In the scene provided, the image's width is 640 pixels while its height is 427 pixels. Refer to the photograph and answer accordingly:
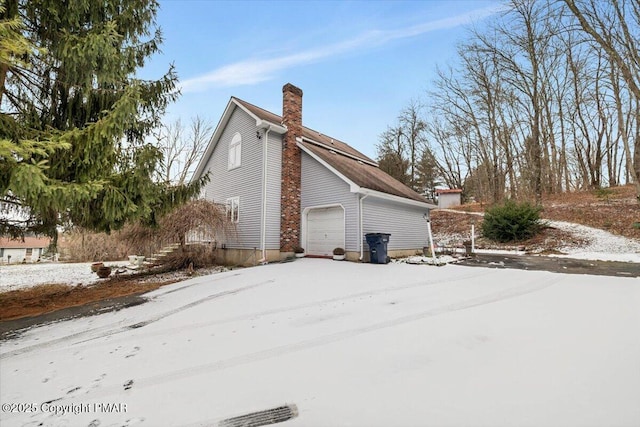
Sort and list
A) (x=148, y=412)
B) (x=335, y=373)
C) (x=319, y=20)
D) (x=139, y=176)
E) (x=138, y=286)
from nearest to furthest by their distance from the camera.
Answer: (x=148, y=412), (x=335, y=373), (x=139, y=176), (x=138, y=286), (x=319, y=20)

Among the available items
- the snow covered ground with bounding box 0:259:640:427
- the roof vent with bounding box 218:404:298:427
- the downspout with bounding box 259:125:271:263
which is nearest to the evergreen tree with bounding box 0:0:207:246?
the snow covered ground with bounding box 0:259:640:427

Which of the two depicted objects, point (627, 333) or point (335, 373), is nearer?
point (335, 373)

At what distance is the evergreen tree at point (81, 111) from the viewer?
524cm

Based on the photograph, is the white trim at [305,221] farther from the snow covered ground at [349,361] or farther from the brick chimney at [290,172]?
the snow covered ground at [349,361]

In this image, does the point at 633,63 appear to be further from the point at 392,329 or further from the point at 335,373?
the point at 335,373

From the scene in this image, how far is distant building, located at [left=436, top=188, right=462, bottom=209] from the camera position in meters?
29.7

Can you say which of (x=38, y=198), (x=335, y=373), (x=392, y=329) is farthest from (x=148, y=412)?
(x=38, y=198)

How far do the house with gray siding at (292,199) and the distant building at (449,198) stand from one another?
18.8m

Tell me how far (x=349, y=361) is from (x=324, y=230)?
339 inches

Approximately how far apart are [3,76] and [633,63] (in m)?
20.9

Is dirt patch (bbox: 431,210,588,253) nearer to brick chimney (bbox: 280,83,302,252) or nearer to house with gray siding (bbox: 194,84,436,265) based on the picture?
house with gray siding (bbox: 194,84,436,265)

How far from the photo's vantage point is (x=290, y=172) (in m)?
11.9

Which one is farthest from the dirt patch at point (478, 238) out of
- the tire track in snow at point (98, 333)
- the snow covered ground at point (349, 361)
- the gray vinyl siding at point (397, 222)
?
the tire track in snow at point (98, 333)

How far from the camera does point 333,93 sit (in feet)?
56.2
